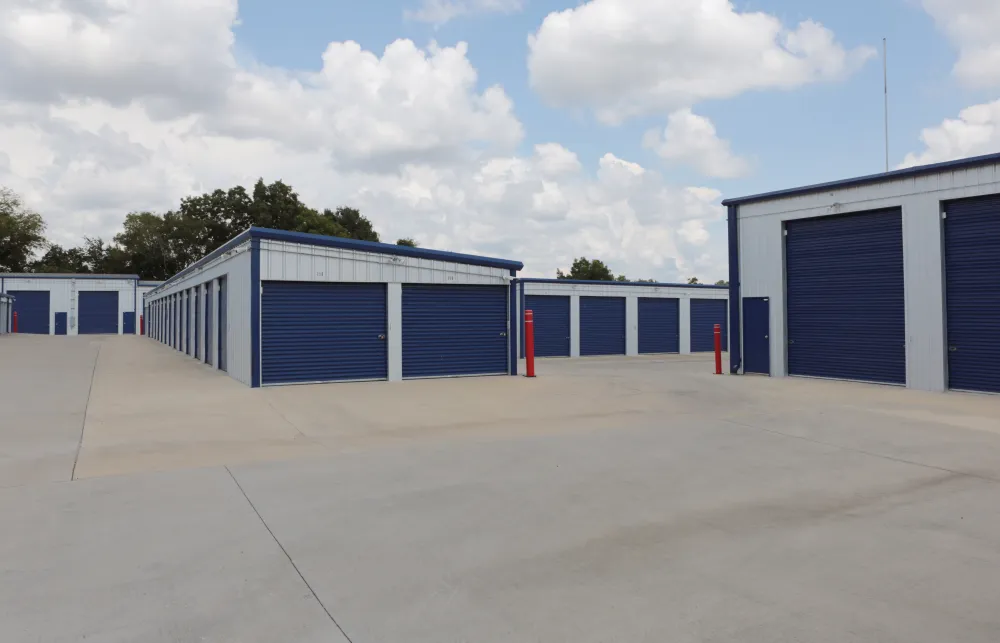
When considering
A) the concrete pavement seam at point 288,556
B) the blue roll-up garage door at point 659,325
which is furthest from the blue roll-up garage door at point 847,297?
the concrete pavement seam at point 288,556

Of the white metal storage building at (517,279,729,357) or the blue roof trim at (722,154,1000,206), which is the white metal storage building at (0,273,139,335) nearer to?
the white metal storage building at (517,279,729,357)

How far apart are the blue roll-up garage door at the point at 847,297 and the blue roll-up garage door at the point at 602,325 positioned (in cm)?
1219

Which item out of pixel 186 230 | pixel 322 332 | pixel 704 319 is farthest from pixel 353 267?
pixel 186 230

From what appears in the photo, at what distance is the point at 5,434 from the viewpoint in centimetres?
909

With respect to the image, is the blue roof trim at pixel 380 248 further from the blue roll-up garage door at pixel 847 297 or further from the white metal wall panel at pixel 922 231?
the white metal wall panel at pixel 922 231

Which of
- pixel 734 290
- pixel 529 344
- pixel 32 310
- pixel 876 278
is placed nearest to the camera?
pixel 876 278

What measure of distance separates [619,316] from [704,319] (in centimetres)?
498

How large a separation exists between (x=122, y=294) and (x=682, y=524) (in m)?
53.5

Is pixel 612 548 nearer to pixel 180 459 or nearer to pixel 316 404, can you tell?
pixel 180 459

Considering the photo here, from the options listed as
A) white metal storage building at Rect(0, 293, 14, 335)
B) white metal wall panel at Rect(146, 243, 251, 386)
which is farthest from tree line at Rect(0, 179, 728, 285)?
white metal wall panel at Rect(146, 243, 251, 386)

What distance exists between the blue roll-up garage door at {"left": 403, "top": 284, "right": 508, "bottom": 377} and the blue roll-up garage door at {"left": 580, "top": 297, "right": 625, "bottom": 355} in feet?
36.3

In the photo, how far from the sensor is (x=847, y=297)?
1573cm

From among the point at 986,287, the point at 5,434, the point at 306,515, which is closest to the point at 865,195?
the point at 986,287

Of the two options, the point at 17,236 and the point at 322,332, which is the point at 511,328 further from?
the point at 17,236
